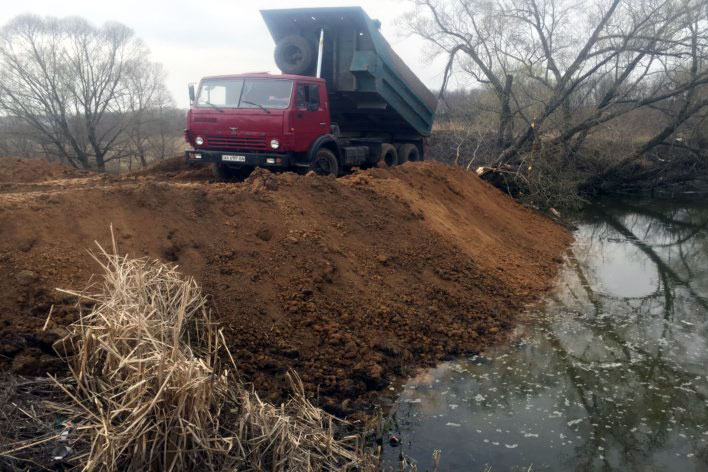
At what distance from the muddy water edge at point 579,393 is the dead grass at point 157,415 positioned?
99 cm

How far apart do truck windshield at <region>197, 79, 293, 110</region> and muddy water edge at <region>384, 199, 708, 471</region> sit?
570 cm

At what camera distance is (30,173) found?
10.2m

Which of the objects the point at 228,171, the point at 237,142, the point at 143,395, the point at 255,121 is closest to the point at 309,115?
the point at 255,121

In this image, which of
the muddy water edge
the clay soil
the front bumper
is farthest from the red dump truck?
the muddy water edge

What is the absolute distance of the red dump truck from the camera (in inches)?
383

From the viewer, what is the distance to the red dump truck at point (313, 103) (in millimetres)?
9719

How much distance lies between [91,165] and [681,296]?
79.5 ft

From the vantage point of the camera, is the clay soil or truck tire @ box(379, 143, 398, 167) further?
truck tire @ box(379, 143, 398, 167)

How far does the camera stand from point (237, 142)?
9.77 metres

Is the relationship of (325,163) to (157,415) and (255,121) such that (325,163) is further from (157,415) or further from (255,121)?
(157,415)

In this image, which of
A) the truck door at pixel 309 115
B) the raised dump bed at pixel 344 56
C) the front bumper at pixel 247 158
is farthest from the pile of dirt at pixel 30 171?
the raised dump bed at pixel 344 56

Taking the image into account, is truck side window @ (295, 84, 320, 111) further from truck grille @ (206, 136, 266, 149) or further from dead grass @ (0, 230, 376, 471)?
dead grass @ (0, 230, 376, 471)

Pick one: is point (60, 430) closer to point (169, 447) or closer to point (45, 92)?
point (169, 447)

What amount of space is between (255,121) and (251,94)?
24.8 inches
